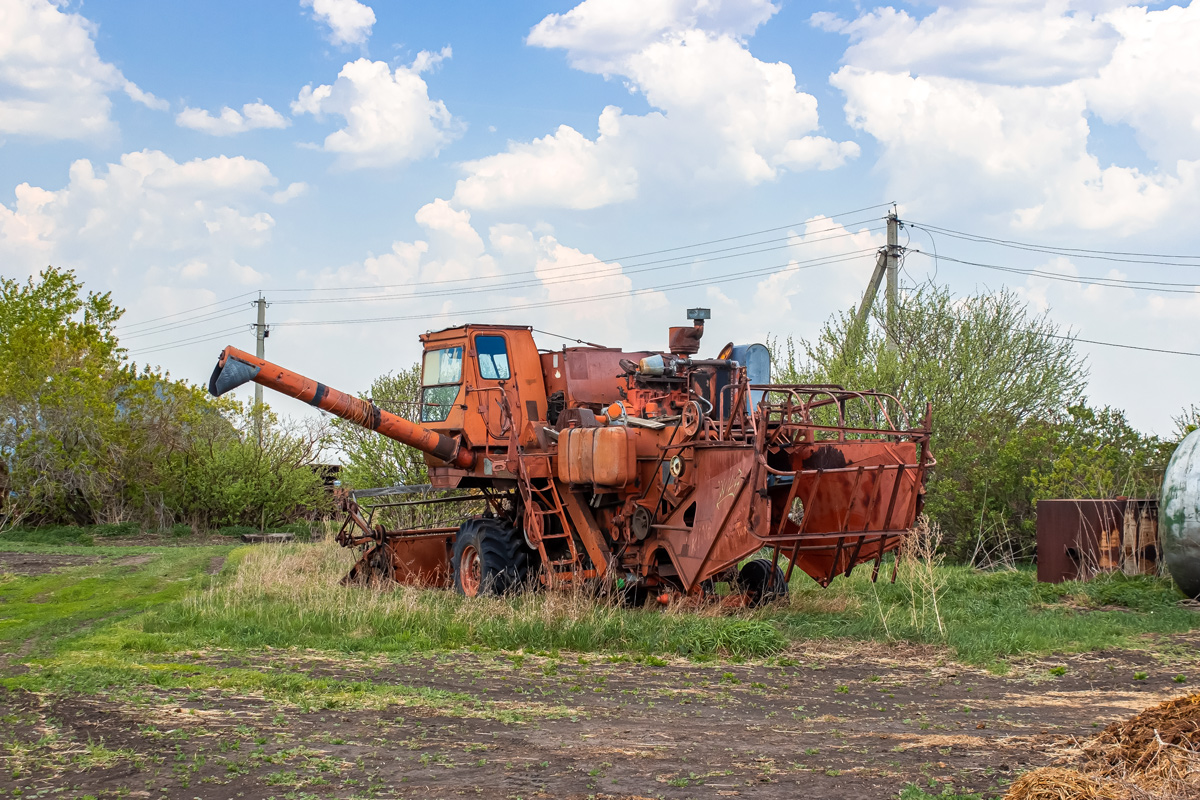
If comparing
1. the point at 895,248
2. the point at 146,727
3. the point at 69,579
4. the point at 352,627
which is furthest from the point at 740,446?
the point at 895,248

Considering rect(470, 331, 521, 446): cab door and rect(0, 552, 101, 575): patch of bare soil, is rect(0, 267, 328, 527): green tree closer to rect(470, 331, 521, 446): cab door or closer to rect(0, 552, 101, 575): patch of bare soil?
rect(0, 552, 101, 575): patch of bare soil

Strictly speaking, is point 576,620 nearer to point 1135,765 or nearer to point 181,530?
point 1135,765

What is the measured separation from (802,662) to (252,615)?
5935 millimetres

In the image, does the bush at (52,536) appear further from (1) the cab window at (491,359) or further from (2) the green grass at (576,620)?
(1) the cab window at (491,359)

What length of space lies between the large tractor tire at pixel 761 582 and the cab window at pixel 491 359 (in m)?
3.94

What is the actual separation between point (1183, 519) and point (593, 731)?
8.68 m

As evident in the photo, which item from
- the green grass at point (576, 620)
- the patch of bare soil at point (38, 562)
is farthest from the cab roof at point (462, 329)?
the patch of bare soil at point (38, 562)

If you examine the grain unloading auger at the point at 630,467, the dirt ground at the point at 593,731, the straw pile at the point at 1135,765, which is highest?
the grain unloading auger at the point at 630,467

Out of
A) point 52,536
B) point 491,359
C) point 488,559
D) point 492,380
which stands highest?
point 491,359

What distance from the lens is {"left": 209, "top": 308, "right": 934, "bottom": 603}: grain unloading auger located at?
12.1 meters

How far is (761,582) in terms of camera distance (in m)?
14.3

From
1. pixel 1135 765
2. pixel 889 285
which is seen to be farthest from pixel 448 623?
pixel 889 285

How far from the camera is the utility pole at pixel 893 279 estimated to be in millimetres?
25844

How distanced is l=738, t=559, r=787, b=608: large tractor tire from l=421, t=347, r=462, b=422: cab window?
4.42 metres
